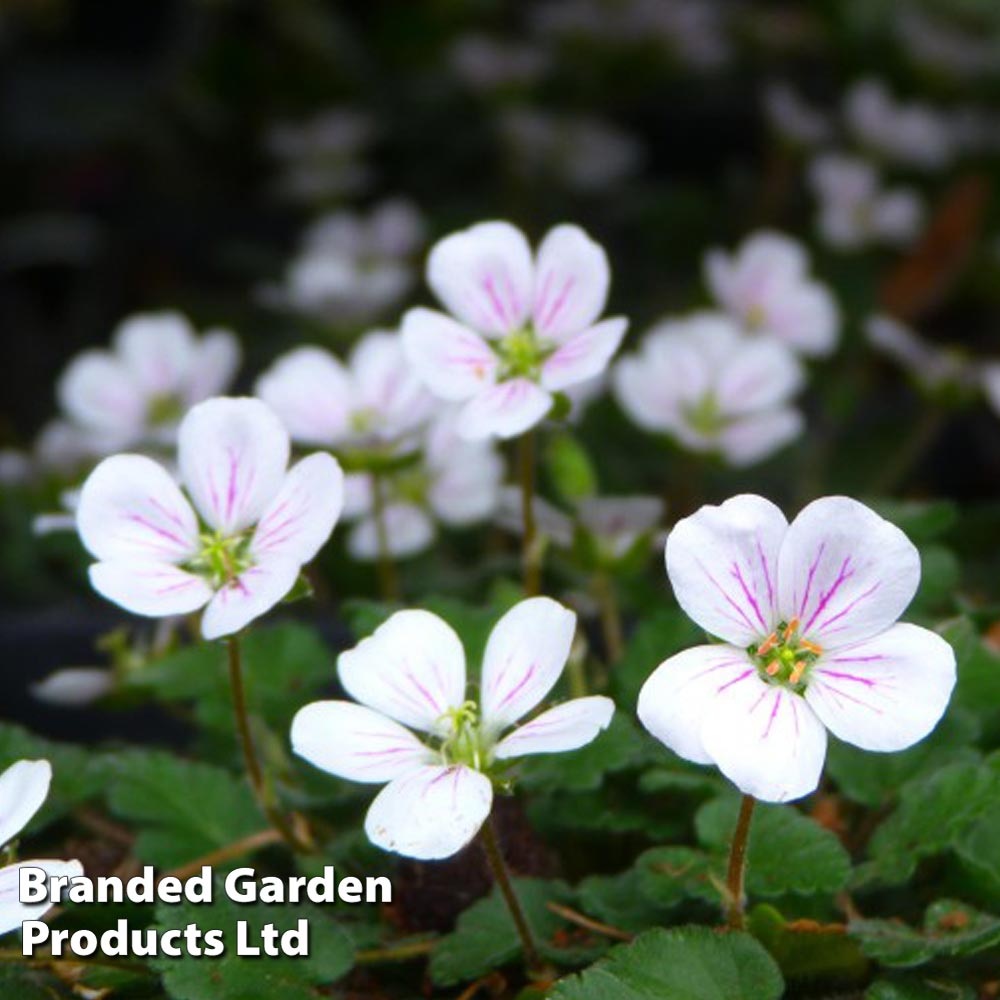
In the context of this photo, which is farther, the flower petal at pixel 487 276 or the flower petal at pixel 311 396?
the flower petal at pixel 311 396

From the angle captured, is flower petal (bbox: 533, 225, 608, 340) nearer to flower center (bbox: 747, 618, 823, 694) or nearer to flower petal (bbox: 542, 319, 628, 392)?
flower petal (bbox: 542, 319, 628, 392)

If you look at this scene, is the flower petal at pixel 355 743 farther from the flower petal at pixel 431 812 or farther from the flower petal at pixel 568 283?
the flower petal at pixel 568 283

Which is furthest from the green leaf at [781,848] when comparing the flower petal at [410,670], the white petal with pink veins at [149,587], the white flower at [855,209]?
the white flower at [855,209]

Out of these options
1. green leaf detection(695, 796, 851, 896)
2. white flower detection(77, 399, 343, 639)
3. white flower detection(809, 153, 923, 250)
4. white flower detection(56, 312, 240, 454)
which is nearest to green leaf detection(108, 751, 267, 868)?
white flower detection(77, 399, 343, 639)

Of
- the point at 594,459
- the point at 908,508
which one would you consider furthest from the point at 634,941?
the point at 594,459

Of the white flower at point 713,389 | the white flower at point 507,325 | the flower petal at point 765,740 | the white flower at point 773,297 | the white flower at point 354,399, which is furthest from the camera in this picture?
the white flower at point 773,297

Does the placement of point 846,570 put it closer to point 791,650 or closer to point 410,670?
point 791,650
